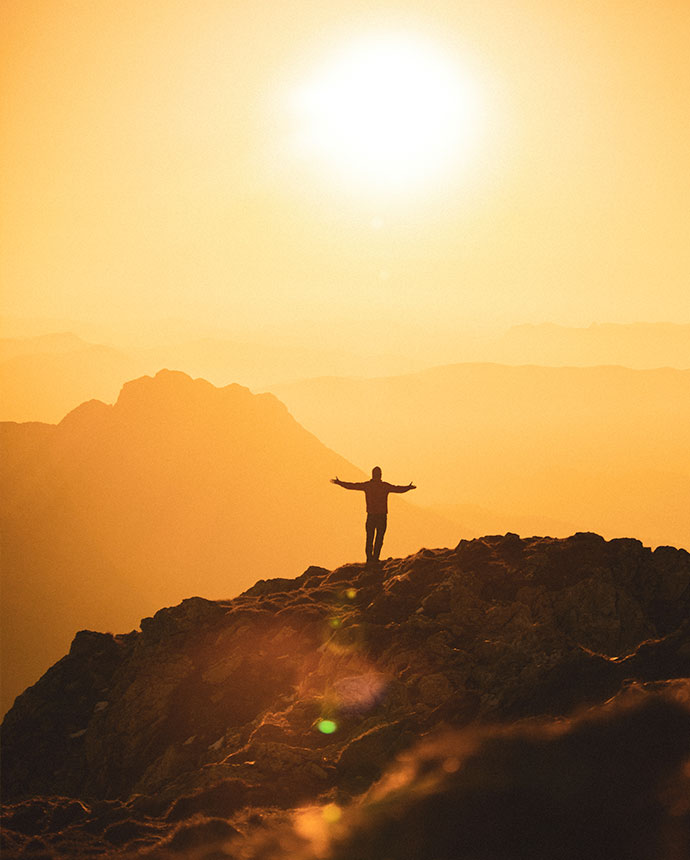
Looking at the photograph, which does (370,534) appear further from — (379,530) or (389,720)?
(389,720)

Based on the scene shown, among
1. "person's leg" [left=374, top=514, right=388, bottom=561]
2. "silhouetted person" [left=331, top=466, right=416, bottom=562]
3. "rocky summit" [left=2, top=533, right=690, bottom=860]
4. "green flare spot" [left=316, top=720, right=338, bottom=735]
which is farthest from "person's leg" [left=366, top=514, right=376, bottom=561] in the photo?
"green flare spot" [left=316, top=720, right=338, bottom=735]

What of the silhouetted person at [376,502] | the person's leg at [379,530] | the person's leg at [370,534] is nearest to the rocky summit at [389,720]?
the person's leg at [370,534]

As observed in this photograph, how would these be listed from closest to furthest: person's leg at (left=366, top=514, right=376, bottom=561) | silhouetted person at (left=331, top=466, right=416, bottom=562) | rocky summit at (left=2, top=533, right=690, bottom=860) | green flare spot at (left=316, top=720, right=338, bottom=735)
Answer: rocky summit at (left=2, top=533, right=690, bottom=860)
green flare spot at (left=316, top=720, right=338, bottom=735)
silhouetted person at (left=331, top=466, right=416, bottom=562)
person's leg at (left=366, top=514, right=376, bottom=561)

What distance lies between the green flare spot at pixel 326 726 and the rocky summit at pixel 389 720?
21 cm

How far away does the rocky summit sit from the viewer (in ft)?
39.5

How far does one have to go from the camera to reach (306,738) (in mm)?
16875

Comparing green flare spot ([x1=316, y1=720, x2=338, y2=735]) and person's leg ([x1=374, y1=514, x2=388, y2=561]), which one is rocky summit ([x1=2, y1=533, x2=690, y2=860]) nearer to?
green flare spot ([x1=316, y1=720, x2=338, y2=735])

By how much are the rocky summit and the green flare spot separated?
21cm

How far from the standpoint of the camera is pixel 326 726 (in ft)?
56.5

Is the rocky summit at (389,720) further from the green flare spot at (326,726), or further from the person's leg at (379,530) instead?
the person's leg at (379,530)

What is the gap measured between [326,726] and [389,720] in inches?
58.6

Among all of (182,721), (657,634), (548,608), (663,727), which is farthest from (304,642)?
(663,727)

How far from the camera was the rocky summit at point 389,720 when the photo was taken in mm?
12047

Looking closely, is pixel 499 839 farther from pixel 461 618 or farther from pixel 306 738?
pixel 461 618
